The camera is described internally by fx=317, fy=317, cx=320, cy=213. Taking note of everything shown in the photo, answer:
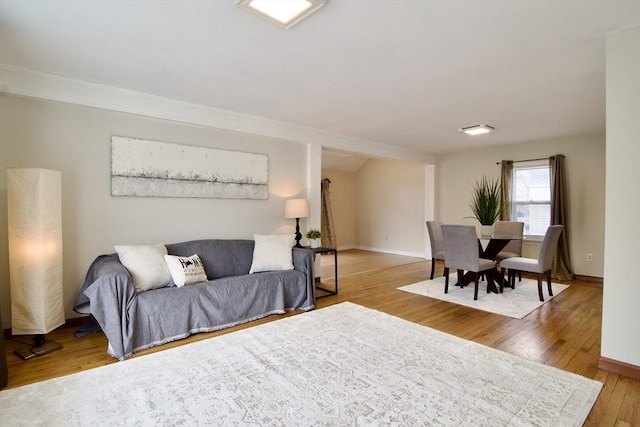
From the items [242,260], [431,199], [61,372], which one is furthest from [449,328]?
[431,199]

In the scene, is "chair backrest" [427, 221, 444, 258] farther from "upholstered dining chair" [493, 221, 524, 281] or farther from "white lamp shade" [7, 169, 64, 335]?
"white lamp shade" [7, 169, 64, 335]

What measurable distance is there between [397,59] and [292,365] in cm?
246

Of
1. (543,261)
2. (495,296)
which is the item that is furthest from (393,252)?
(543,261)

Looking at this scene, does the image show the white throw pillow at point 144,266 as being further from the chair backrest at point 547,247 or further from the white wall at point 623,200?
the chair backrest at point 547,247

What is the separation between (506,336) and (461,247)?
138 cm

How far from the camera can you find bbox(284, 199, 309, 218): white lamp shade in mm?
4164

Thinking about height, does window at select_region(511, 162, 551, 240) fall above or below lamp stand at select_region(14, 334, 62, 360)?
above

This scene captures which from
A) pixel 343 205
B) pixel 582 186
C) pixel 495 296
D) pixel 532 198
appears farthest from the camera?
pixel 343 205

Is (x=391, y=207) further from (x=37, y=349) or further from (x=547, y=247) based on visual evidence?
(x=37, y=349)

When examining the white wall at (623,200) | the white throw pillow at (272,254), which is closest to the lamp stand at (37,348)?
the white throw pillow at (272,254)

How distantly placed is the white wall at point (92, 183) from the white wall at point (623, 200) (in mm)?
3580

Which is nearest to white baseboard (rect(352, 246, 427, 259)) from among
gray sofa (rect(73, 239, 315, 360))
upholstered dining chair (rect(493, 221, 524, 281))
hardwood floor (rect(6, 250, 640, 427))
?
upholstered dining chair (rect(493, 221, 524, 281))

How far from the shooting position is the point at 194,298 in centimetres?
283

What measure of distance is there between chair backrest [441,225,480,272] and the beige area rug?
1.54 meters
